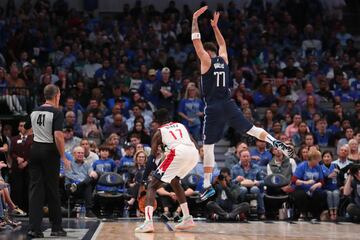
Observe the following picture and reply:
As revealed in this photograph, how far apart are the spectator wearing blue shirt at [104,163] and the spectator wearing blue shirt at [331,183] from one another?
168 inches

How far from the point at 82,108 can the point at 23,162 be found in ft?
13.6

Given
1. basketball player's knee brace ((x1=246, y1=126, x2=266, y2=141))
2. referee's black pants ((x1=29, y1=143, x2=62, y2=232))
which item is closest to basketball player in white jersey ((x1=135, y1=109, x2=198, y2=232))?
basketball player's knee brace ((x1=246, y1=126, x2=266, y2=141))

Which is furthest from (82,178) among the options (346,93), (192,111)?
(346,93)

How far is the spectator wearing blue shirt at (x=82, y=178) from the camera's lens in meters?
14.2

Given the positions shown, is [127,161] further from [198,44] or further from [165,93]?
[198,44]

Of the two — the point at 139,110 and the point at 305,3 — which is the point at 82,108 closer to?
the point at 139,110

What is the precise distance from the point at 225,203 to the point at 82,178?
112 inches

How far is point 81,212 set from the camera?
14133 mm

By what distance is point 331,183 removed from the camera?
585 inches

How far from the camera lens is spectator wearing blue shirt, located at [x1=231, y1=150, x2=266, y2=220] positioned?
14384mm

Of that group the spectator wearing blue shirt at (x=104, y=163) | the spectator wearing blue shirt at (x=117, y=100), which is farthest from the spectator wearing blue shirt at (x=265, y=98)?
the spectator wearing blue shirt at (x=104, y=163)

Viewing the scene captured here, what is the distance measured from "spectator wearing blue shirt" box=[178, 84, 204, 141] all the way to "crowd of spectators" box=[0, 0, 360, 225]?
0.08 ft

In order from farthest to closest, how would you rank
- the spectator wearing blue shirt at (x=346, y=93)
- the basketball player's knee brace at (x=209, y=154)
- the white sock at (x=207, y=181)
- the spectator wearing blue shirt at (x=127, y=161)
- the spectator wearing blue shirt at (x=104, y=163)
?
1. the spectator wearing blue shirt at (x=346, y=93)
2. the spectator wearing blue shirt at (x=127, y=161)
3. the spectator wearing blue shirt at (x=104, y=163)
4. the white sock at (x=207, y=181)
5. the basketball player's knee brace at (x=209, y=154)

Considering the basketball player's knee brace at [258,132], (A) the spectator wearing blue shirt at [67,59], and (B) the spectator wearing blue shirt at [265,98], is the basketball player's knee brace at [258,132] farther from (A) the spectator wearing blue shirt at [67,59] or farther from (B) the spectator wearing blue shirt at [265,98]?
(A) the spectator wearing blue shirt at [67,59]
